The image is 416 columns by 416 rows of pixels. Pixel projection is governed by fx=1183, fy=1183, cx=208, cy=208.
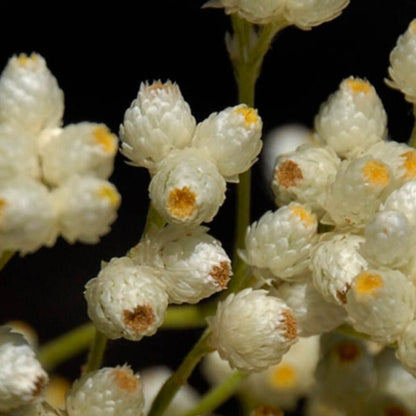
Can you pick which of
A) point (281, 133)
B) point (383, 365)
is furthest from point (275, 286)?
point (281, 133)

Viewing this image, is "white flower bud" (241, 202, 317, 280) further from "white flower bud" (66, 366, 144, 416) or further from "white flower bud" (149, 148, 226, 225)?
"white flower bud" (66, 366, 144, 416)

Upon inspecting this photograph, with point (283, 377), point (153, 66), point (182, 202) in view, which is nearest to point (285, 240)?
point (182, 202)

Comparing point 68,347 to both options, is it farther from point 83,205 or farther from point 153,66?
point 153,66

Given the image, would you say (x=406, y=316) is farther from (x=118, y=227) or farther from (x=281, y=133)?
(x=118, y=227)

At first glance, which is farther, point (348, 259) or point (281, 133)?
point (281, 133)

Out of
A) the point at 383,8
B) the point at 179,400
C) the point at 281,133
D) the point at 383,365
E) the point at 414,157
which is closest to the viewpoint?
the point at 414,157

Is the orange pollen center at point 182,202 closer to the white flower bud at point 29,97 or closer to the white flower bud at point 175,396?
the white flower bud at point 29,97

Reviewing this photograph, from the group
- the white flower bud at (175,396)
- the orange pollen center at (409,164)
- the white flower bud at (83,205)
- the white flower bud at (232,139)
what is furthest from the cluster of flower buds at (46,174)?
the white flower bud at (175,396)
